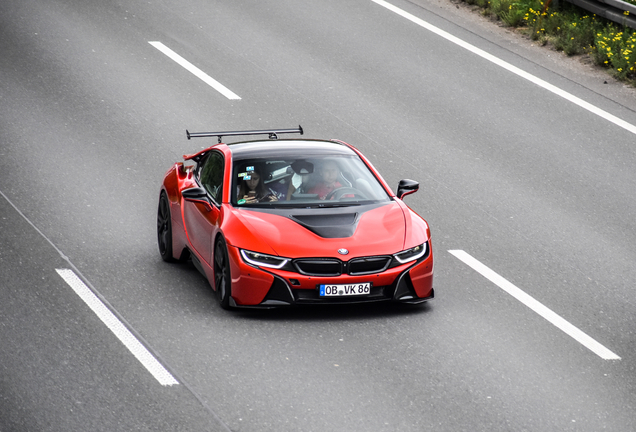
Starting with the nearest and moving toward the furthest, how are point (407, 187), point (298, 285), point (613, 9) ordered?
1. point (298, 285)
2. point (407, 187)
3. point (613, 9)

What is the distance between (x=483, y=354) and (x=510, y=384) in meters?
0.63

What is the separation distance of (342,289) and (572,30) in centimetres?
1063

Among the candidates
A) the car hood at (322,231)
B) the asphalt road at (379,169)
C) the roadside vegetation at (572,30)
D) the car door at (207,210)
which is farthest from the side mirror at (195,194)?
the roadside vegetation at (572,30)

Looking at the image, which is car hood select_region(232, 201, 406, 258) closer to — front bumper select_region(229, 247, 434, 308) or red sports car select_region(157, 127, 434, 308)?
red sports car select_region(157, 127, 434, 308)

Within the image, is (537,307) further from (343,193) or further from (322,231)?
(322,231)

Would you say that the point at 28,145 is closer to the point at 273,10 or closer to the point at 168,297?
the point at 168,297

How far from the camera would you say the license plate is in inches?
355

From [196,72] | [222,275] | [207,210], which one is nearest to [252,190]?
[207,210]

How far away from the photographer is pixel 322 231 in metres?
9.27

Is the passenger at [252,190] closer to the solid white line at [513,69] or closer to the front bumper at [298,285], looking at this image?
the front bumper at [298,285]

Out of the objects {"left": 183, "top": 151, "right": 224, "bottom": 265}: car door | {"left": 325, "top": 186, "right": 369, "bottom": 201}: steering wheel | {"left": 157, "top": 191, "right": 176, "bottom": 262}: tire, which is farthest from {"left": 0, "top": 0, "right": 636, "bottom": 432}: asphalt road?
{"left": 325, "top": 186, "right": 369, "bottom": 201}: steering wheel

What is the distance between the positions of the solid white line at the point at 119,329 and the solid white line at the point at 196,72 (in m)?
6.78

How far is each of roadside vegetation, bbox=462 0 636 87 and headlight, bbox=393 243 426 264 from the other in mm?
8621

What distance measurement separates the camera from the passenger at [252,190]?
9969 mm
